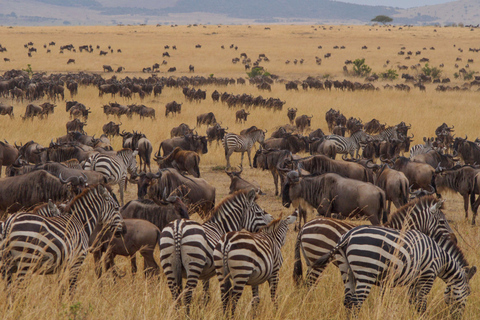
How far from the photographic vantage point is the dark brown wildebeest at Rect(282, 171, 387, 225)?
27.9ft

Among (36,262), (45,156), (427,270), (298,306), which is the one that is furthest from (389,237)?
(45,156)

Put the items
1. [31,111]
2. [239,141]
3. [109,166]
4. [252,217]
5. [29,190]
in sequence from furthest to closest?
[31,111]
[239,141]
[109,166]
[29,190]
[252,217]

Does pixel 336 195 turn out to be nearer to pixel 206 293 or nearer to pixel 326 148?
pixel 206 293

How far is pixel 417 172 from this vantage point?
11297 mm

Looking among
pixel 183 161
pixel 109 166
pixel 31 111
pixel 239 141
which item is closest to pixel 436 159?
pixel 239 141

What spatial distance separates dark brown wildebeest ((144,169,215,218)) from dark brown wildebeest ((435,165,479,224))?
5179mm

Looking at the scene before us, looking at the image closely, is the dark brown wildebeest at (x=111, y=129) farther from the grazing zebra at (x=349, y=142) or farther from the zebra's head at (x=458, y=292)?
the zebra's head at (x=458, y=292)

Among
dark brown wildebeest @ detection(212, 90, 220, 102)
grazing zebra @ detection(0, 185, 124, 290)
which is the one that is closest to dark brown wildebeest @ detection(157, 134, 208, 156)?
grazing zebra @ detection(0, 185, 124, 290)

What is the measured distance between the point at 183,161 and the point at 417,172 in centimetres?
551

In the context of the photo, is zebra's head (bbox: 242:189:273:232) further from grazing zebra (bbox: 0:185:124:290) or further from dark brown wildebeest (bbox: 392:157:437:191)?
dark brown wildebeest (bbox: 392:157:437:191)

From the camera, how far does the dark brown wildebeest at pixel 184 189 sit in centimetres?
914

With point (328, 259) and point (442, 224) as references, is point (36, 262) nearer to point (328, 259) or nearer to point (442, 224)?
point (328, 259)

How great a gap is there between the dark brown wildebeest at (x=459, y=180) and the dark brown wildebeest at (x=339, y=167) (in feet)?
5.60

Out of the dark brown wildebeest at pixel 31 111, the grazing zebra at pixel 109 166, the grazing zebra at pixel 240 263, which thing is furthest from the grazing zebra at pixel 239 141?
the grazing zebra at pixel 240 263
